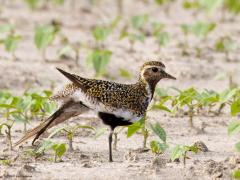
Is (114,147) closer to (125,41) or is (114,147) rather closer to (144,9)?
(125,41)

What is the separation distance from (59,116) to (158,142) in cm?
95

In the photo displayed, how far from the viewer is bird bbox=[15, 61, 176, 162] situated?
6.91 metres

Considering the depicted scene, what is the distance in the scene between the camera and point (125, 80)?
10.3m

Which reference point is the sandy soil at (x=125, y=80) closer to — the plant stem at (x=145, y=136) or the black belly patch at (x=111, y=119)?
the plant stem at (x=145, y=136)

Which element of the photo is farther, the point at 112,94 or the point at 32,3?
the point at 32,3

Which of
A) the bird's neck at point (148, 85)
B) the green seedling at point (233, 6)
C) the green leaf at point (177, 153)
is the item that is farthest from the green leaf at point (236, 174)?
the green seedling at point (233, 6)

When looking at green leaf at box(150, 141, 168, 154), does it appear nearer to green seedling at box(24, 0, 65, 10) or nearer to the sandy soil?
the sandy soil

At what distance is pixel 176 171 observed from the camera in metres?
6.70

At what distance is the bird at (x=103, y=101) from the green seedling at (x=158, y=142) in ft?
0.62

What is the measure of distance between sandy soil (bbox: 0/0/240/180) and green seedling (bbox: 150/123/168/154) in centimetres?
10

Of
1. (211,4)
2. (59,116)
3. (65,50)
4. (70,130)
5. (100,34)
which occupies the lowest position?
(70,130)

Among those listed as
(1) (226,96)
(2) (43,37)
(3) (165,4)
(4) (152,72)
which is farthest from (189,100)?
(3) (165,4)

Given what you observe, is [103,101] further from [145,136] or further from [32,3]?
[32,3]

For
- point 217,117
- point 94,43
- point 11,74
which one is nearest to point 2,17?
point 94,43
